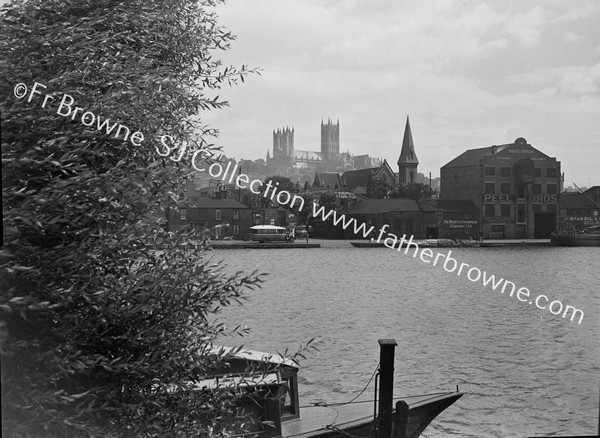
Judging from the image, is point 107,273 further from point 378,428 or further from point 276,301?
point 276,301

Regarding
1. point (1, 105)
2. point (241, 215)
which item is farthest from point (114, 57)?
point (241, 215)

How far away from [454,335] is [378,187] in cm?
600

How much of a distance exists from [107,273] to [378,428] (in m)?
3.89

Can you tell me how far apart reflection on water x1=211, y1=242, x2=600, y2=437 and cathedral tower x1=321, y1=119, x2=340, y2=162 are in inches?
99.9

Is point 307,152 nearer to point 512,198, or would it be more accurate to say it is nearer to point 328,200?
point 512,198

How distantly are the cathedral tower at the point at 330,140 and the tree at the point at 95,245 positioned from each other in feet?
14.2

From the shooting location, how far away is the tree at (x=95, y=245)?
8.21 ft

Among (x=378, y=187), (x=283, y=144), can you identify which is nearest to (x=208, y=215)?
(x=283, y=144)

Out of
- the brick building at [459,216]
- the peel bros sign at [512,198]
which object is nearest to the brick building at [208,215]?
the peel bros sign at [512,198]

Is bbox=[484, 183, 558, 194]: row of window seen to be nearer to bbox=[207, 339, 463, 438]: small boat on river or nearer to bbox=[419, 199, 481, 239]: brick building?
bbox=[419, 199, 481, 239]: brick building

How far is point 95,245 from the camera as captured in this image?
108 inches

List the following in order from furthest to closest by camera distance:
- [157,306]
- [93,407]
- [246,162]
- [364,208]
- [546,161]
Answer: [364,208] < [546,161] < [246,162] < [157,306] < [93,407]

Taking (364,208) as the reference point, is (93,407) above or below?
below

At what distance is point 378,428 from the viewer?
583 centimetres
